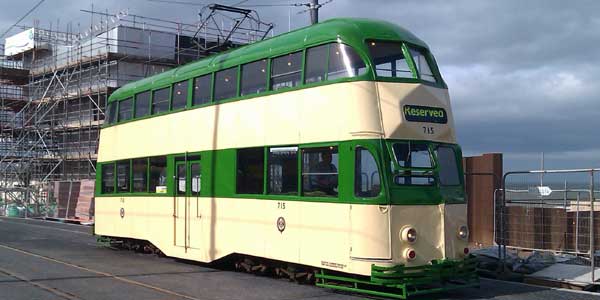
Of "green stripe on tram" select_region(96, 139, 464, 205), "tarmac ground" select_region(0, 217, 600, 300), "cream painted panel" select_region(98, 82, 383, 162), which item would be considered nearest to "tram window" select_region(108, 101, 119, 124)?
"cream painted panel" select_region(98, 82, 383, 162)

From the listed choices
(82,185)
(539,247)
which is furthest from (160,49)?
(539,247)

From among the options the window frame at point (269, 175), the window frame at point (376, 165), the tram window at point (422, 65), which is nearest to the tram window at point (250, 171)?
the window frame at point (269, 175)

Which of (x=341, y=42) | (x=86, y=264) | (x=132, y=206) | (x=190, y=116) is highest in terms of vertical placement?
(x=341, y=42)

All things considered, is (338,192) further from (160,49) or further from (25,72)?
(25,72)

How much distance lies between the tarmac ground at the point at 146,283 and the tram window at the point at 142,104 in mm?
3681

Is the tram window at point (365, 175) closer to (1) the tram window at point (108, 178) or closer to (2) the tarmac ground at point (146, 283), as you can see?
(2) the tarmac ground at point (146, 283)

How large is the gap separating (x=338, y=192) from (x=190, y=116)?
515 cm

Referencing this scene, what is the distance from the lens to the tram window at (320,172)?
10594 mm

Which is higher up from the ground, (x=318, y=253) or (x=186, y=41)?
(x=186, y=41)

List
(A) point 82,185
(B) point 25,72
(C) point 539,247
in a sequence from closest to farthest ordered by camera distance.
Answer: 1. (C) point 539,247
2. (A) point 82,185
3. (B) point 25,72

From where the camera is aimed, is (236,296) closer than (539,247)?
Yes

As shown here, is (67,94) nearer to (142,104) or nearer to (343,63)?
(142,104)

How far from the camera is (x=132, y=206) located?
1667 centimetres

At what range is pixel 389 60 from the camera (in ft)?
35.3
